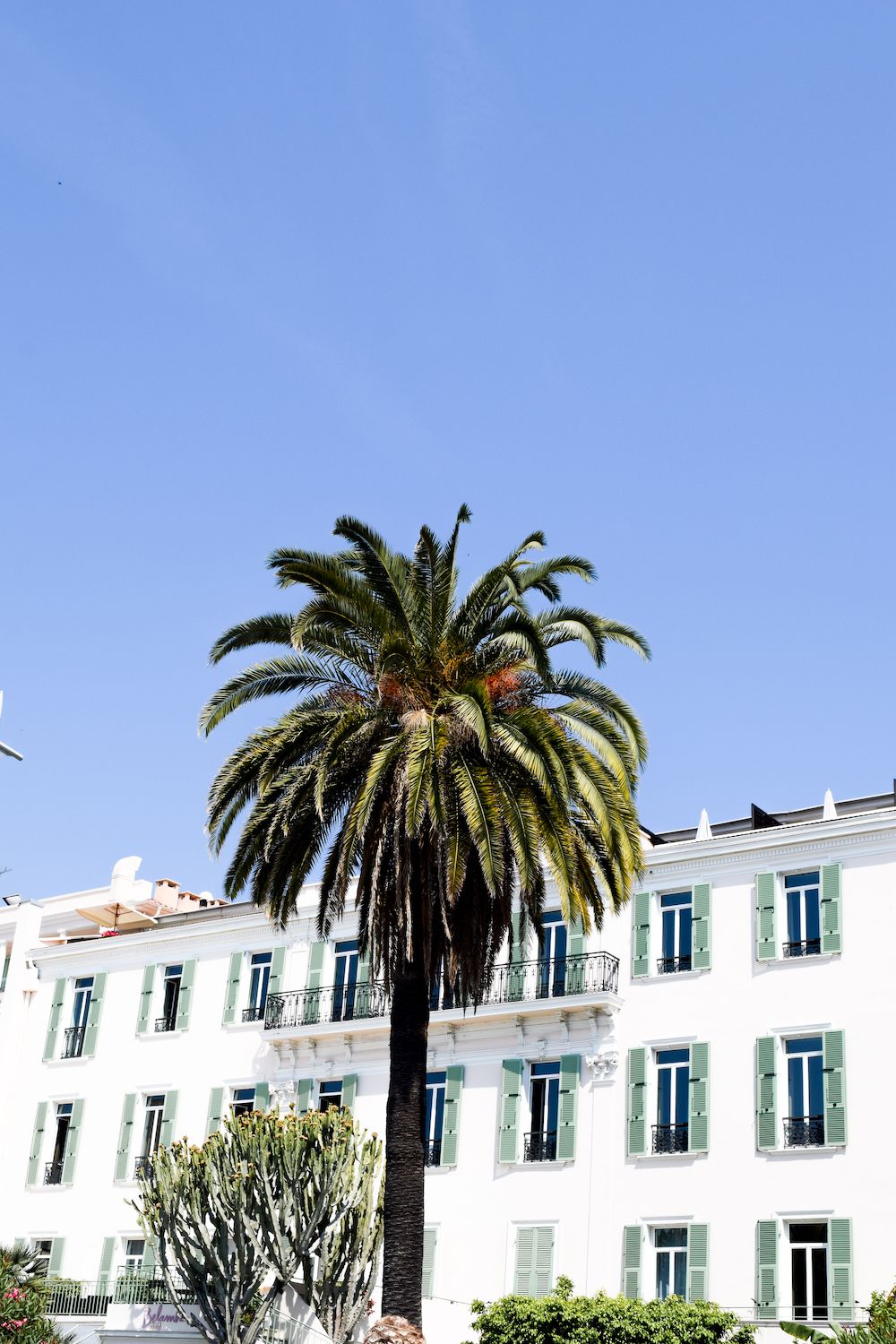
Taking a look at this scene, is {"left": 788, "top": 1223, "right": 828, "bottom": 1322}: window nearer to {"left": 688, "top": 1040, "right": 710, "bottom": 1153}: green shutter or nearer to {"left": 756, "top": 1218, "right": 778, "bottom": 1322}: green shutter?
{"left": 756, "top": 1218, "right": 778, "bottom": 1322}: green shutter

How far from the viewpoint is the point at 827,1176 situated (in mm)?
33938

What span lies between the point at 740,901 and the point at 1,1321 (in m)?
17.8

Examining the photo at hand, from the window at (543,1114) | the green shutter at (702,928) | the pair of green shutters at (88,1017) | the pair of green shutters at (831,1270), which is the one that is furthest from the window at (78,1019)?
the pair of green shutters at (831,1270)

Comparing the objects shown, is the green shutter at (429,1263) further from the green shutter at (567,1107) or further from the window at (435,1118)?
the green shutter at (567,1107)

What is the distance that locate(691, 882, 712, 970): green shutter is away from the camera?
1478 inches

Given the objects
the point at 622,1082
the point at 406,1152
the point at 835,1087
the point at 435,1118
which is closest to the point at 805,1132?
the point at 835,1087

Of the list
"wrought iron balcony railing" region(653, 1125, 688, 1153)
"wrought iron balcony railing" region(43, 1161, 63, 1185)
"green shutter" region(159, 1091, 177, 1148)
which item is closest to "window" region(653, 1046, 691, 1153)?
"wrought iron balcony railing" region(653, 1125, 688, 1153)

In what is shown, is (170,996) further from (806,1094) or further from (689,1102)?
(806,1094)

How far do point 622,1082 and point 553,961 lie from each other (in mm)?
3500

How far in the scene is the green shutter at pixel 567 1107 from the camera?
37688 mm

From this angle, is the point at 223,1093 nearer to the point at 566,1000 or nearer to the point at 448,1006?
the point at 448,1006

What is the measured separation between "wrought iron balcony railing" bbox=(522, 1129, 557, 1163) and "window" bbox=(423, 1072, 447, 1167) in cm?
236

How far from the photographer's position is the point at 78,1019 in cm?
4906

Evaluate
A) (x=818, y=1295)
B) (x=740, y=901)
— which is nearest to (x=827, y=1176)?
(x=818, y=1295)
